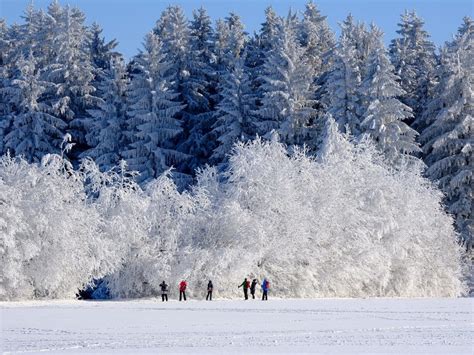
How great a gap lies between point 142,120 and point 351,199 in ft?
59.2

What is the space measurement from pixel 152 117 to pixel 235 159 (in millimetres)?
14712

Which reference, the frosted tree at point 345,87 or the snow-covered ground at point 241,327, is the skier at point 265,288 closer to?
the snow-covered ground at point 241,327

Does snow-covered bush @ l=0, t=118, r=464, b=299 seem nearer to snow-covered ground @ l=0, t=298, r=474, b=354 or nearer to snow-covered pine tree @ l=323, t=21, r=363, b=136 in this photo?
snow-covered ground @ l=0, t=298, r=474, b=354

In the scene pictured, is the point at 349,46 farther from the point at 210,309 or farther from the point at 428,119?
the point at 210,309

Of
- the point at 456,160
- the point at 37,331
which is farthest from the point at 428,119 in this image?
the point at 37,331

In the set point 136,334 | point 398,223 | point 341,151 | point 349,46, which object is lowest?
point 136,334

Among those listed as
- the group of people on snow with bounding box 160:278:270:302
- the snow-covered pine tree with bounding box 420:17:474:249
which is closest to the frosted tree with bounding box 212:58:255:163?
the snow-covered pine tree with bounding box 420:17:474:249

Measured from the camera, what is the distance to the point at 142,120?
56969 millimetres

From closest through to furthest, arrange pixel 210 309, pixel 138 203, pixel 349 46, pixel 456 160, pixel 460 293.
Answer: pixel 210 309
pixel 138 203
pixel 460 293
pixel 456 160
pixel 349 46

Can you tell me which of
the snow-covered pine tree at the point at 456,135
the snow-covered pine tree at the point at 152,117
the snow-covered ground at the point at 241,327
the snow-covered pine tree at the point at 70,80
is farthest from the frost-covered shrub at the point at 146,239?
the snow-covered pine tree at the point at 70,80

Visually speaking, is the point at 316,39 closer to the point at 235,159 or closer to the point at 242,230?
the point at 235,159

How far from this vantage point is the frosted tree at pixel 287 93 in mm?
55344

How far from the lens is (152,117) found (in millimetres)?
56125

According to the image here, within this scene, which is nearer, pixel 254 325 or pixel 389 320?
pixel 254 325
